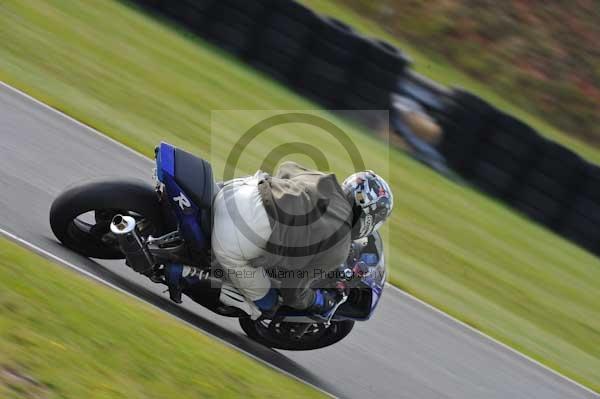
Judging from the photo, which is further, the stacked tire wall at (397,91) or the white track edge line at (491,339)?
the stacked tire wall at (397,91)

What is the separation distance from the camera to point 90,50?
12180 mm

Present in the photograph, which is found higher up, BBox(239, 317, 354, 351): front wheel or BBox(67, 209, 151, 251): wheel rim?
BBox(67, 209, 151, 251): wheel rim

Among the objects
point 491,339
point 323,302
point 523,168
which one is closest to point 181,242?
point 323,302

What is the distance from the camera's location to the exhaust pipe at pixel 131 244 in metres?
5.95

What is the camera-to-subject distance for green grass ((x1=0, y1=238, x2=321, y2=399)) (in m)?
4.46

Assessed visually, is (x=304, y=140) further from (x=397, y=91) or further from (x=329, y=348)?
(x=329, y=348)

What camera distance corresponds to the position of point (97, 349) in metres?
4.98

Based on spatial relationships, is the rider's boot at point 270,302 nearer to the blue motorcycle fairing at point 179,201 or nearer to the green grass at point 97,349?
the green grass at point 97,349

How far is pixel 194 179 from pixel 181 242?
1.58 ft

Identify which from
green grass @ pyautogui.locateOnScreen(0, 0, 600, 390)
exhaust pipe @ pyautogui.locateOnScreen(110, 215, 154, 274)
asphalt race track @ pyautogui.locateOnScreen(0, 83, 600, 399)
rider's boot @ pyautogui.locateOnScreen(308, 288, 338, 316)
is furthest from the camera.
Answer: green grass @ pyautogui.locateOnScreen(0, 0, 600, 390)

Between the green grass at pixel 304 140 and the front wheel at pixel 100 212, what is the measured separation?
246 centimetres

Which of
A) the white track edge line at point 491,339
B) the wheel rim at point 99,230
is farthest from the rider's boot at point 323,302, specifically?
the white track edge line at point 491,339

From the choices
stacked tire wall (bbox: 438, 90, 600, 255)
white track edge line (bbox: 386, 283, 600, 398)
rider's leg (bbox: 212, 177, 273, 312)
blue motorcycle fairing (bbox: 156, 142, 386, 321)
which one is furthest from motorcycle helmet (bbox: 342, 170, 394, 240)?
stacked tire wall (bbox: 438, 90, 600, 255)

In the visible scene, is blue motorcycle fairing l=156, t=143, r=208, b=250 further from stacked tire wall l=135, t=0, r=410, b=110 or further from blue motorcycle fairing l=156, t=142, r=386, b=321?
stacked tire wall l=135, t=0, r=410, b=110
